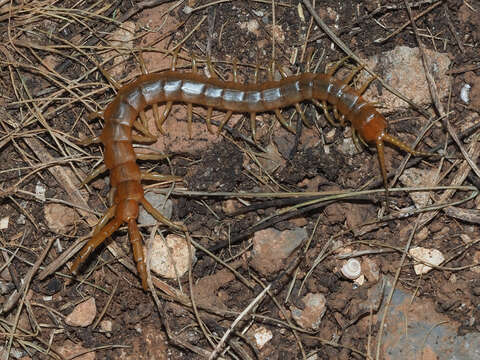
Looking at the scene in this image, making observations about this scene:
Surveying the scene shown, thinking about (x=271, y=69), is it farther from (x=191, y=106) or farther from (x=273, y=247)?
(x=273, y=247)

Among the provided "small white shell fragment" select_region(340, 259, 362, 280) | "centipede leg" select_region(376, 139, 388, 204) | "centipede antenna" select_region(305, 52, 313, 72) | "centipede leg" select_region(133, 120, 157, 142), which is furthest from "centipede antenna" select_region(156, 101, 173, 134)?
"small white shell fragment" select_region(340, 259, 362, 280)

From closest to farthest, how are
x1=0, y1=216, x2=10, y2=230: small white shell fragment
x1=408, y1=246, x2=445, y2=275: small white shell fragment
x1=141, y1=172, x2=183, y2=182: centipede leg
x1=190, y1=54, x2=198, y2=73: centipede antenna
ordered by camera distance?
x1=408, y1=246, x2=445, y2=275: small white shell fragment, x1=141, y1=172, x2=183, y2=182: centipede leg, x1=0, y1=216, x2=10, y2=230: small white shell fragment, x1=190, y1=54, x2=198, y2=73: centipede antenna

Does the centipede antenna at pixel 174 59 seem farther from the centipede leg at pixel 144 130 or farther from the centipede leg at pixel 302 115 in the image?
the centipede leg at pixel 302 115

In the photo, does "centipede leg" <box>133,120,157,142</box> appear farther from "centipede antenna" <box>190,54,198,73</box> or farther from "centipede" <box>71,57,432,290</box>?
"centipede antenna" <box>190,54,198,73</box>

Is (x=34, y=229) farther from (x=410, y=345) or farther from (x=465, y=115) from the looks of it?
(x=465, y=115)

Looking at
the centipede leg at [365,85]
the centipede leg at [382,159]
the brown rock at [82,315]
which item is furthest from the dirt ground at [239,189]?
the centipede leg at [382,159]

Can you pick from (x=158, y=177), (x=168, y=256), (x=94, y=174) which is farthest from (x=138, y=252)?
(x=94, y=174)

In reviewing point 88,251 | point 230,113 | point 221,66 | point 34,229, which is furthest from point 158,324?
point 221,66
